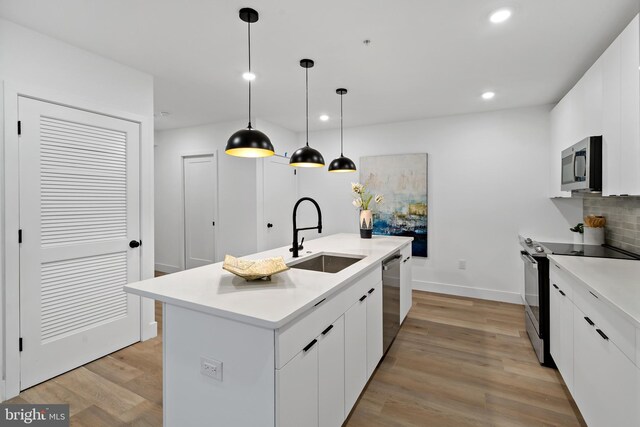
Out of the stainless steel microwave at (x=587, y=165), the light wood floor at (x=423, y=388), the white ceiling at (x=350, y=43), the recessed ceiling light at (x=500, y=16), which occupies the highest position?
the white ceiling at (x=350, y=43)

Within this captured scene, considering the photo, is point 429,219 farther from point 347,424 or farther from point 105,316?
point 105,316

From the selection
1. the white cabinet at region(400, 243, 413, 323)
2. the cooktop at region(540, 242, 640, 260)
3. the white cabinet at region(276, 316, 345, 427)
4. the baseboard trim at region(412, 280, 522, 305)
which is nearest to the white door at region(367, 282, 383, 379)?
the white cabinet at region(276, 316, 345, 427)

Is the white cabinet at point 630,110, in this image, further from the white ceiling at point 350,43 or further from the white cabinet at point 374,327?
the white cabinet at point 374,327

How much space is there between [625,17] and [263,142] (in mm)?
2459

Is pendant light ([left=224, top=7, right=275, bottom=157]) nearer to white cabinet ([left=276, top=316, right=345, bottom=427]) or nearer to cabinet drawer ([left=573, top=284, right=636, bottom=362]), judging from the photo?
white cabinet ([left=276, top=316, right=345, bottom=427])

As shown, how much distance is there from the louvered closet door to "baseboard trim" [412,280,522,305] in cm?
362

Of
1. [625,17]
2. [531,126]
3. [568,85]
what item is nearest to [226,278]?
[625,17]

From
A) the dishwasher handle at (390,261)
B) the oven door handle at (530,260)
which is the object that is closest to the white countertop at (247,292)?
the dishwasher handle at (390,261)

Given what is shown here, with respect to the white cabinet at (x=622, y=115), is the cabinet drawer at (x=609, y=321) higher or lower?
lower

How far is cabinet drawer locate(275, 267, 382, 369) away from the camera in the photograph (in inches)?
47.8

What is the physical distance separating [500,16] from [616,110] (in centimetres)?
95

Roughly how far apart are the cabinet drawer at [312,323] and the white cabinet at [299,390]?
0.04 m

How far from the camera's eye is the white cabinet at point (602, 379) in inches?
50.8

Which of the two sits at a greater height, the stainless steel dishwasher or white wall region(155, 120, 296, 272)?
white wall region(155, 120, 296, 272)
